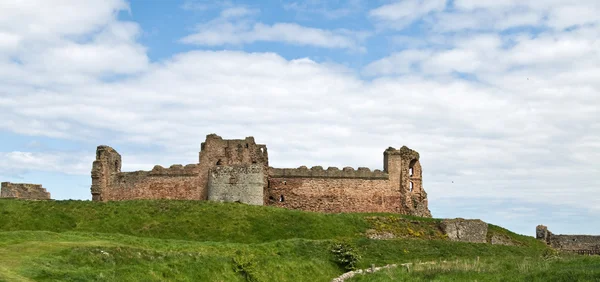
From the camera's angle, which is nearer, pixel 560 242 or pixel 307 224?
pixel 307 224

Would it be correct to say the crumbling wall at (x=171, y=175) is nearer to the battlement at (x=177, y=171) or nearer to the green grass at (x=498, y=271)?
the battlement at (x=177, y=171)

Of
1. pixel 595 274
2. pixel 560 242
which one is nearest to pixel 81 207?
pixel 595 274

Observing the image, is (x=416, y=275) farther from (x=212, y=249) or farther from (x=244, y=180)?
(x=244, y=180)

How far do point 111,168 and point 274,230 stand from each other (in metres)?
15.8

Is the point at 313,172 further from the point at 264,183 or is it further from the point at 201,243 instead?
the point at 201,243

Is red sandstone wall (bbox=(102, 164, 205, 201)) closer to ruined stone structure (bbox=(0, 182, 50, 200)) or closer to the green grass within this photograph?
ruined stone structure (bbox=(0, 182, 50, 200))

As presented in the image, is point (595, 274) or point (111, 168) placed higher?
point (111, 168)

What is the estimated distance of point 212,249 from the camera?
32.2m

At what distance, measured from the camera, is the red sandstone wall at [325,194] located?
51781 millimetres

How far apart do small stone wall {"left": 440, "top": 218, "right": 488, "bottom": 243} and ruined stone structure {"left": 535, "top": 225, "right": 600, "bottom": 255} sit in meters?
6.23

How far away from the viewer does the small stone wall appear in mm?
47847

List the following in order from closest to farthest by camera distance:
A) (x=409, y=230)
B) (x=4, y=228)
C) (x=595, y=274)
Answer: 1. (x=595, y=274)
2. (x=4, y=228)
3. (x=409, y=230)

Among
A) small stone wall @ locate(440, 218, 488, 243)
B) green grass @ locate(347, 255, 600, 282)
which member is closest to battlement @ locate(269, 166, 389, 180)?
small stone wall @ locate(440, 218, 488, 243)

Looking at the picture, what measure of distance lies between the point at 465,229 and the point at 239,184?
15698 millimetres
